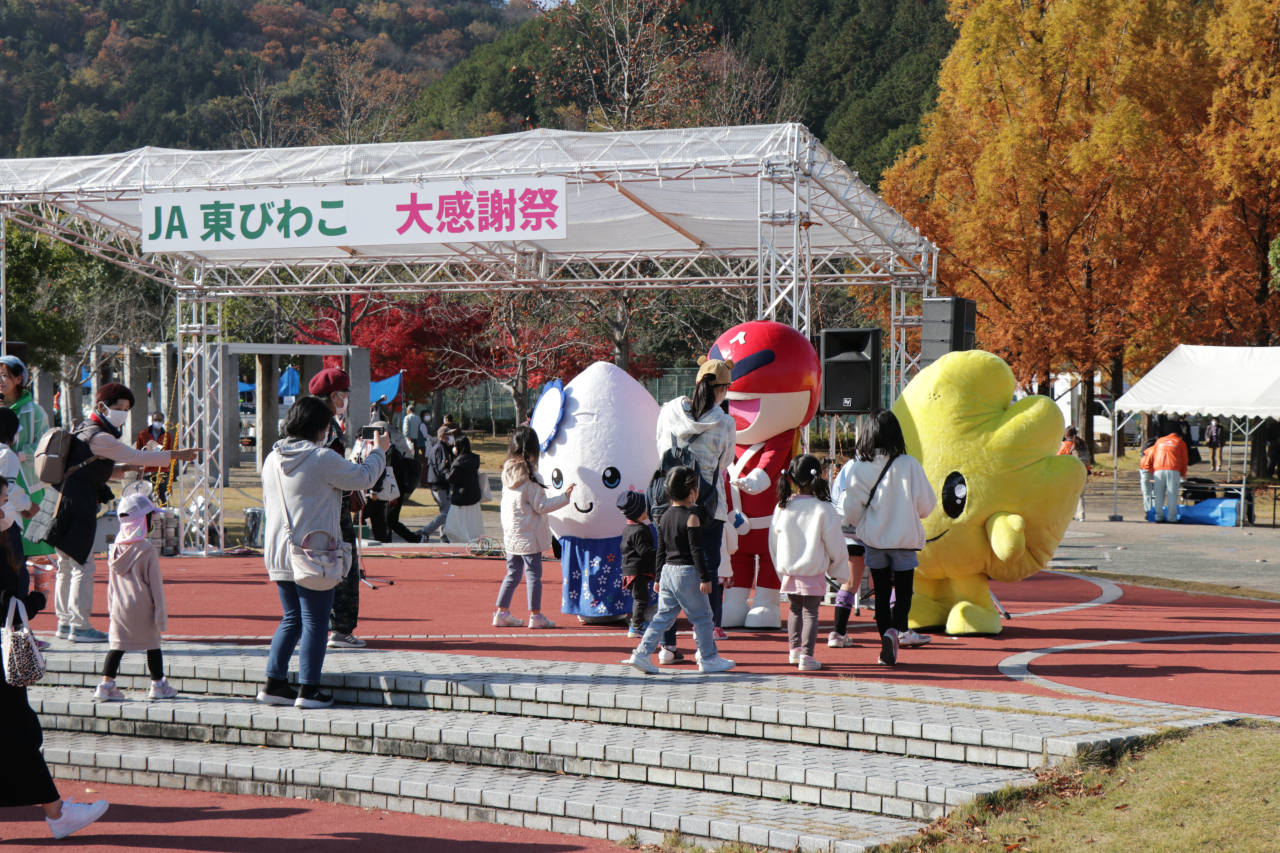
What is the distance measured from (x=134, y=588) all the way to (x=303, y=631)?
971 millimetres

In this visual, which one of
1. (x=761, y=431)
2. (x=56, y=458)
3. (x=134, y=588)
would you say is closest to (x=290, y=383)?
(x=56, y=458)

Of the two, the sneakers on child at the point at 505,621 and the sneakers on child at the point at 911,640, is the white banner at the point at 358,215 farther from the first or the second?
the sneakers on child at the point at 911,640

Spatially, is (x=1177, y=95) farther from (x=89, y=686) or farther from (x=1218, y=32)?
(x=89, y=686)

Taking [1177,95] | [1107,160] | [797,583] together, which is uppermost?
[1177,95]

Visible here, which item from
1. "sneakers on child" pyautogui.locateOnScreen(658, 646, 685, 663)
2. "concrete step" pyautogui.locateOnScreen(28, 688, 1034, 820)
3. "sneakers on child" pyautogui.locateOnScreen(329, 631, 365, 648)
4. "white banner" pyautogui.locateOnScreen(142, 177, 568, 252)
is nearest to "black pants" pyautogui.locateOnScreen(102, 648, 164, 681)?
"concrete step" pyautogui.locateOnScreen(28, 688, 1034, 820)

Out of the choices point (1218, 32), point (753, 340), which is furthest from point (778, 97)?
point (753, 340)

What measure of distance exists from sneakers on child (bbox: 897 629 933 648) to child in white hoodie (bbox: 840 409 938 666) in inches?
8.7

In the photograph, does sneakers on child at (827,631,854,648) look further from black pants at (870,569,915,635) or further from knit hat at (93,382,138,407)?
knit hat at (93,382,138,407)

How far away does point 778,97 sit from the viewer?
35.6 metres

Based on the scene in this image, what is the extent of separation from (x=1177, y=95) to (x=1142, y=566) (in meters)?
15.5

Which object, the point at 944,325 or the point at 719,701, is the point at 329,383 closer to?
the point at 719,701

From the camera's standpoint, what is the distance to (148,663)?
268 inches

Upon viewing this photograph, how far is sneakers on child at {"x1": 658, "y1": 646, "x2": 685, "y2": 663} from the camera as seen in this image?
24.6 ft

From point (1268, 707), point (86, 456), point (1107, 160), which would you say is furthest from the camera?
point (1107, 160)
